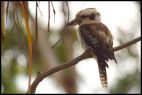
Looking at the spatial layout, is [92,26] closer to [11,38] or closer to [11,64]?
[11,64]

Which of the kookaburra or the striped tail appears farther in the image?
the kookaburra

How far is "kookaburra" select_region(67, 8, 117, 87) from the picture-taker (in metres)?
3.47

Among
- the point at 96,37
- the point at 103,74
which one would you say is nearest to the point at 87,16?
the point at 96,37

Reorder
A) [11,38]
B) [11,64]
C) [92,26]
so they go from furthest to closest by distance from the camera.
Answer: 1. [11,38]
2. [11,64]
3. [92,26]

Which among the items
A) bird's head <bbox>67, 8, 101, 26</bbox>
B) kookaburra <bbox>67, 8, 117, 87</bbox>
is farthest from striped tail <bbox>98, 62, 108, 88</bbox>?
bird's head <bbox>67, 8, 101, 26</bbox>

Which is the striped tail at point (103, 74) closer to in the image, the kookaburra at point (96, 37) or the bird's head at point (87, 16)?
the kookaburra at point (96, 37)

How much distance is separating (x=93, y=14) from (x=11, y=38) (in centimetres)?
289

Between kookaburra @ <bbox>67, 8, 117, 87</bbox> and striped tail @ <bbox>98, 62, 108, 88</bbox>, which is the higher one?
kookaburra @ <bbox>67, 8, 117, 87</bbox>

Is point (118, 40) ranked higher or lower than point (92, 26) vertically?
higher

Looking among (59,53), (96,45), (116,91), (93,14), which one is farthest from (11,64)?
(96,45)

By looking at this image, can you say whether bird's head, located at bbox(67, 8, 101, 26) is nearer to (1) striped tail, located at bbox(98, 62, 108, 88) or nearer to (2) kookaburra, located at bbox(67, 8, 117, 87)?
(2) kookaburra, located at bbox(67, 8, 117, 87)

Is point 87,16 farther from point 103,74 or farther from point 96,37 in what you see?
point 103,74

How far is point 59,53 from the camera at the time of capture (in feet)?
24.2

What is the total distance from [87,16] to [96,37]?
20.1 inches
